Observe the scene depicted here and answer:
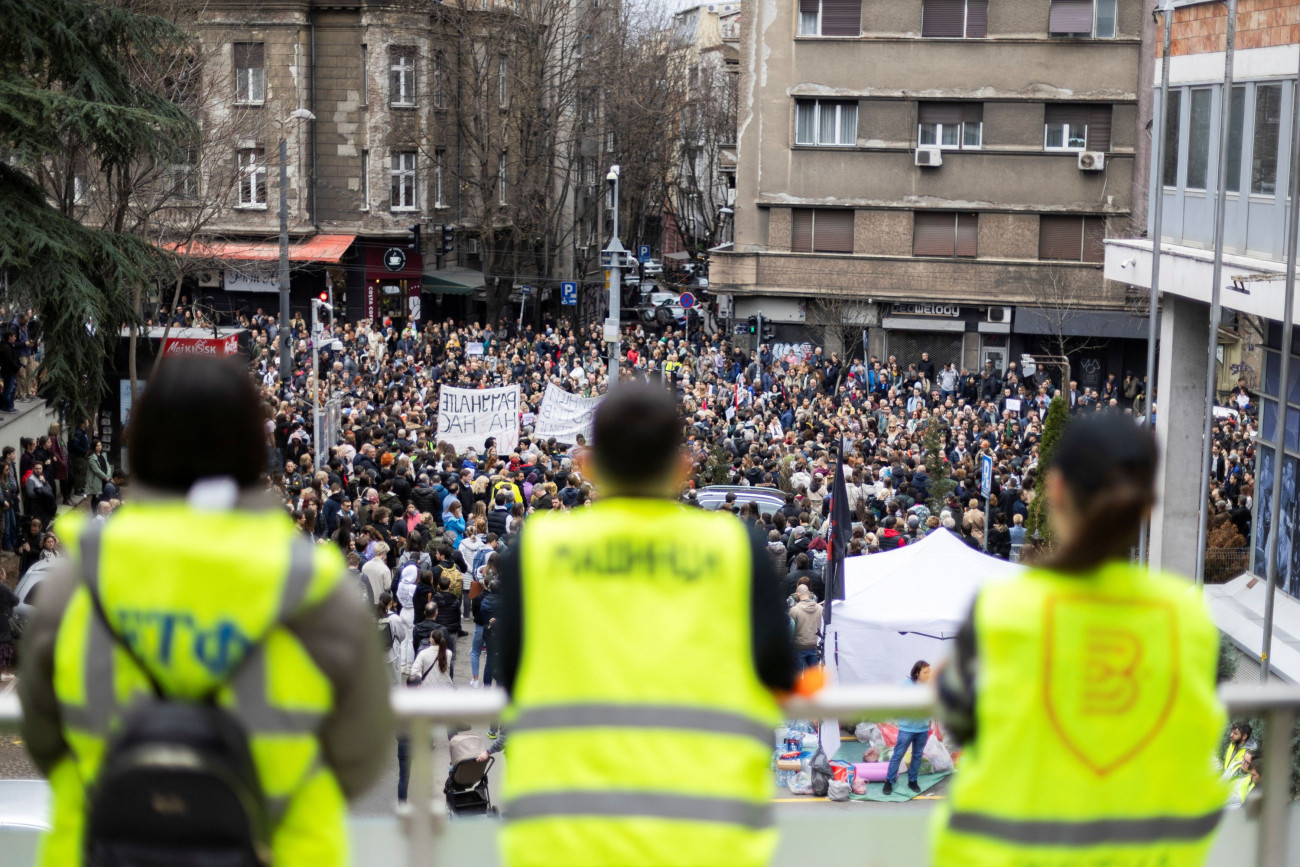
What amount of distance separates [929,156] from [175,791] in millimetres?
40943

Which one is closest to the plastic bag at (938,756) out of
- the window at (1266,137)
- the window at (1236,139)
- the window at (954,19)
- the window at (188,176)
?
the window at (1266,137)

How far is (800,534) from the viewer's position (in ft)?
54.6

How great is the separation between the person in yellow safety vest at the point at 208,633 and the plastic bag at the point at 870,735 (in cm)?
751

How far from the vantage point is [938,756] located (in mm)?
11883

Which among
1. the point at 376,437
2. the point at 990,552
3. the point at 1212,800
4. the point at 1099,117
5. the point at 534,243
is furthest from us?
the point at 534,243

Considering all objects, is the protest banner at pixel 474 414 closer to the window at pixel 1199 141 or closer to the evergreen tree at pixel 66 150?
the evergreen tree at pixel 66 150

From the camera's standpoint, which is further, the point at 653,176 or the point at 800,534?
the point at 653,176

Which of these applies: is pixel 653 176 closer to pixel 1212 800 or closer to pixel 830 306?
pixel 830 306

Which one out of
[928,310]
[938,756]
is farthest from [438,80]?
[938,756]

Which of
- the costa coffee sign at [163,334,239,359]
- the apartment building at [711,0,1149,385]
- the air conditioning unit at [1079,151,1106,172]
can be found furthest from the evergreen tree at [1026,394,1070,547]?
the air conditioning unit at [1079,151,1106,172]

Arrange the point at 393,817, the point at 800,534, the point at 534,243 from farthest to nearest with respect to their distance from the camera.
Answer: the point at 534,243
the point at 800,534
the point at 393,817

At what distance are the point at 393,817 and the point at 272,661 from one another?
0.95 metres

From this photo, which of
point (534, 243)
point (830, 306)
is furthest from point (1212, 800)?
point (534, 243)

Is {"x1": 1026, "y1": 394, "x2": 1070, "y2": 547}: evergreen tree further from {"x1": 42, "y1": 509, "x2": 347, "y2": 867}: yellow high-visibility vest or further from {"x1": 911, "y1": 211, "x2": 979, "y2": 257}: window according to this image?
{"x1": 911, "y1": 211, "x2": 979, "y2": 257}: window
